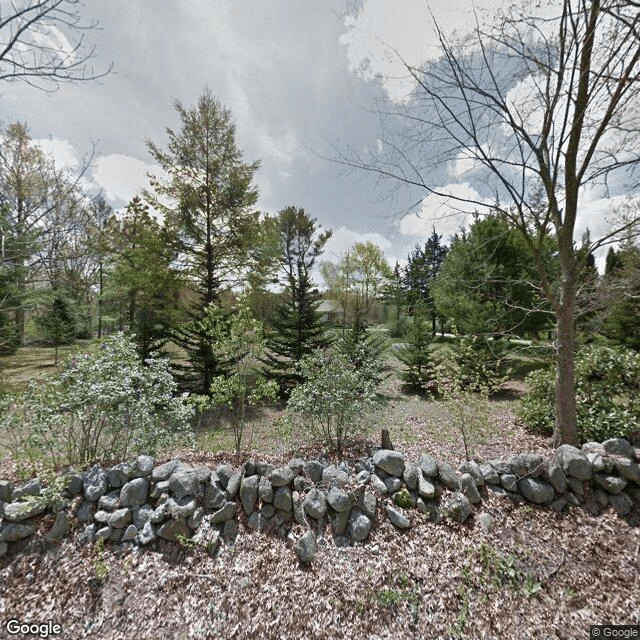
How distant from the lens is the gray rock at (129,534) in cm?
259

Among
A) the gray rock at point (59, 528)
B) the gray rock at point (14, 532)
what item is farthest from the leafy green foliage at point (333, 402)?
the gray rock at point (14, 532)

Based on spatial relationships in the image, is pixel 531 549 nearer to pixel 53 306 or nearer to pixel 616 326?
pixel 616 326

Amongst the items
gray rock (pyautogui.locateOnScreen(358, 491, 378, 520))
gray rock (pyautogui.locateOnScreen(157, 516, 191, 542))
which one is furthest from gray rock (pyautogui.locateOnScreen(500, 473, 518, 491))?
gray rock (pyautogui.locateOnScreen(157, 516, 191, 542))

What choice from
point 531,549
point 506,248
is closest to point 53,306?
point 531,549

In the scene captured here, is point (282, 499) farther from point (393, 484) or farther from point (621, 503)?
point (621, 503)

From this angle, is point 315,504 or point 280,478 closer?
point 315,504

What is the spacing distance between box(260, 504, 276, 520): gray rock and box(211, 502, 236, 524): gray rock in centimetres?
31

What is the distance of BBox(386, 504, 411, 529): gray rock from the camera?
2.71 meters

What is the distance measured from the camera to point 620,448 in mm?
3281

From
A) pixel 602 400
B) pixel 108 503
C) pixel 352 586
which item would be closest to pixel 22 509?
pixel 108 503

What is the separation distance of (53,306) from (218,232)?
1178cm

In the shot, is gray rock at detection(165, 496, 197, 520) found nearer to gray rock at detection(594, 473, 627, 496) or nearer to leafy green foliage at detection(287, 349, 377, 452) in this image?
leafy green foliage at detection(287, 349, 377, 452)

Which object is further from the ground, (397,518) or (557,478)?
(557,478)

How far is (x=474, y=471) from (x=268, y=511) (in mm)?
2522
